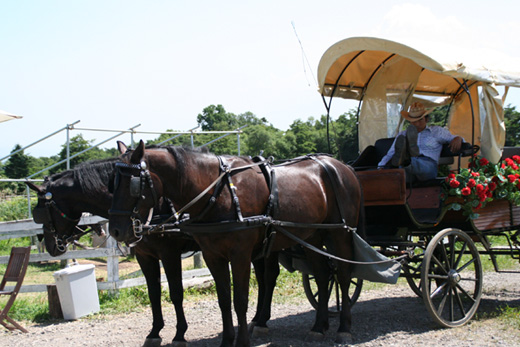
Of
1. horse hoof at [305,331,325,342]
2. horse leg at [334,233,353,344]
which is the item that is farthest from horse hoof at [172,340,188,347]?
horse leg at [334,233,353,344]

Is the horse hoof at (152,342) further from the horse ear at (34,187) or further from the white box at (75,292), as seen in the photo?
the white box at (75,292)

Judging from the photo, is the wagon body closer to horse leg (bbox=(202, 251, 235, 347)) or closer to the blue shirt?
the blue shirt

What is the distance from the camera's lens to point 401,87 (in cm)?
702

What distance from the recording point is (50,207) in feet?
16.1

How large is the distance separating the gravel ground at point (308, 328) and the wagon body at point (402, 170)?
27cm

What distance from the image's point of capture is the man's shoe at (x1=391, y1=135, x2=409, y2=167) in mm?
5626

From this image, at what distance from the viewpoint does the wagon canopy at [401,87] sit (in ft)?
18.4

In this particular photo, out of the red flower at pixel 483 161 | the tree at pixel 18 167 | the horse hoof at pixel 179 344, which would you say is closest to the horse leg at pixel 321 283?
the horse hoof at pixel 179 344

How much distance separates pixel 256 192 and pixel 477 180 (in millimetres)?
2531

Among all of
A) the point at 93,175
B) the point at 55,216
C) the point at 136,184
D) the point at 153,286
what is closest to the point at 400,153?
the point at 153,286

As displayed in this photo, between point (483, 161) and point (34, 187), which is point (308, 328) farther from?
point (34, 187)

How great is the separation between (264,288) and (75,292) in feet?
8.61

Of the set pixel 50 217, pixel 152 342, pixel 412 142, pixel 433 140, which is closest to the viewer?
pixel 50 217

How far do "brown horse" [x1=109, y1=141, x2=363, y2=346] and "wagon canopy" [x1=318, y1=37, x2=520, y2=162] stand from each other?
181 cm
